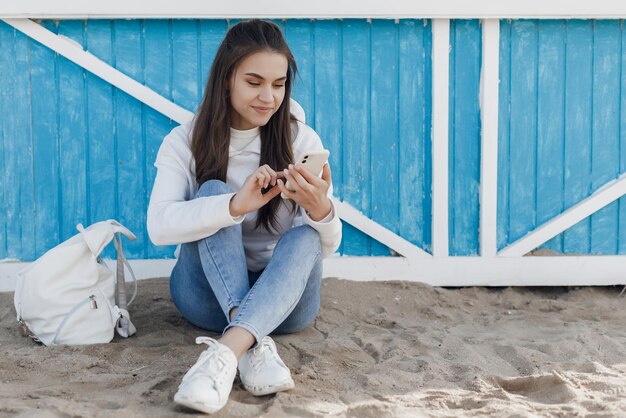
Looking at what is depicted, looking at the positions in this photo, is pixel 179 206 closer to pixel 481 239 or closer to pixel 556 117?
pixel 481 239

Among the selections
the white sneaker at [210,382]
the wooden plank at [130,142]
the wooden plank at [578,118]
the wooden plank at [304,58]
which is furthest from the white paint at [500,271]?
the white sneaker at [210,382]

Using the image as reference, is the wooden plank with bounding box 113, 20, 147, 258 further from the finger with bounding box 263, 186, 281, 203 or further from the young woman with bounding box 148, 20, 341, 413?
the finger with bounding box 263, 186, 281, 203

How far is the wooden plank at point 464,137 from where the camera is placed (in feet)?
13.4

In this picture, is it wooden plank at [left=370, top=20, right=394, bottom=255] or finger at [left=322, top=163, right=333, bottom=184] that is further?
wooden plank at [left=370, top=20, right=394, bottom=255]

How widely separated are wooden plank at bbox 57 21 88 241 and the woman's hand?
163cm

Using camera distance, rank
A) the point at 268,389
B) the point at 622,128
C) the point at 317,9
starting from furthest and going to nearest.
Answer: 1. the point at 622,128
2. the point at 317,9
3. the point at 268,389

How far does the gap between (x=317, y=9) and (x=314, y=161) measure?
55.6 inches

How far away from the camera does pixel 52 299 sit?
3086mm

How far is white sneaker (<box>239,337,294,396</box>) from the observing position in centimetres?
250

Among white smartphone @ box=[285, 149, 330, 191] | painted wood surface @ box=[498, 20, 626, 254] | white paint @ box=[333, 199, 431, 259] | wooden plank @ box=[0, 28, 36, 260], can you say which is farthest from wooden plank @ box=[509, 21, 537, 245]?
wooden plank @ box=[0, 28, 36, 260]

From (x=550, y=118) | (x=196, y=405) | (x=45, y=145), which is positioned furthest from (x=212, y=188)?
(x=550, y=118)

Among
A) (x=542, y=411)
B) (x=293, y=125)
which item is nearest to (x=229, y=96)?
(x=293, y=125)

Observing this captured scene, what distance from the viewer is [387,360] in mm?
2949

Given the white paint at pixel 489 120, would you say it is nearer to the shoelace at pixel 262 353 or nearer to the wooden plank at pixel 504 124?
the wooden plank at pixel 504 124
